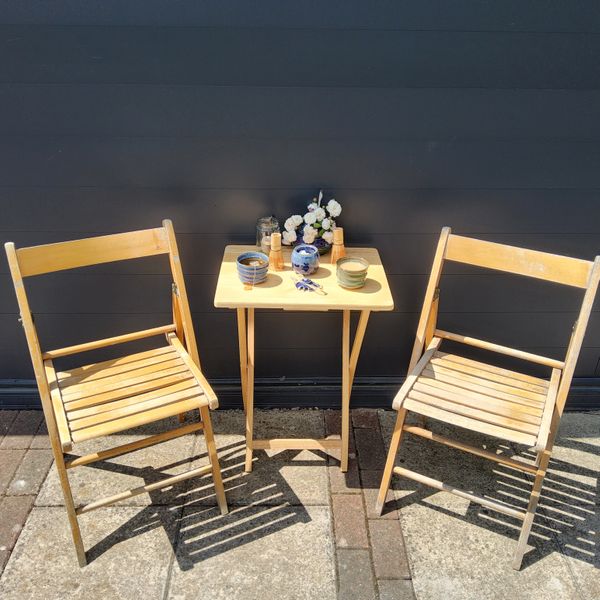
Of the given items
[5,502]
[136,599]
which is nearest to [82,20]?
[5,502]

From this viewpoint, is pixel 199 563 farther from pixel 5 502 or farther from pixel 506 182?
pixel 506 182

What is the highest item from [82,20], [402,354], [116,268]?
[82,20]

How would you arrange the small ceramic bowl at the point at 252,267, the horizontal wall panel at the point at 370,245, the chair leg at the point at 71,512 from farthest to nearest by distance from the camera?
the horizontal wall panel at the point at 370,245 → the small ceramic bowl at the point at 252,267 → the chair leg at the point at 71,512

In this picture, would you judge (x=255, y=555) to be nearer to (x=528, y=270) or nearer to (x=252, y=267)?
(x=252, y=267)

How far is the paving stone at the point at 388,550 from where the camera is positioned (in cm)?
223

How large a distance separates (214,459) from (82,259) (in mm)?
1048

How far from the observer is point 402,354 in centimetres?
300

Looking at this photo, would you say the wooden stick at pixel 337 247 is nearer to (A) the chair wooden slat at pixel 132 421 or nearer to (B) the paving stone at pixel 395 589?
(A) the chair wooden slat at pixel 132 421

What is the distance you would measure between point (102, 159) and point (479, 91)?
1.74 m

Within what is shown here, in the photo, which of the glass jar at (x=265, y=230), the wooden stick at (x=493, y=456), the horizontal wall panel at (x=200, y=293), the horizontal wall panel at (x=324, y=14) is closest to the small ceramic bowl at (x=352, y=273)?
the glass jar at (x=265, y=230)

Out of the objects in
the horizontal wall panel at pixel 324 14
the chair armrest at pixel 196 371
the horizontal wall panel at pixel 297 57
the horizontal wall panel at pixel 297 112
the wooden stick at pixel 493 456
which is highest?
the horizontal wall panel at pixel 324 14

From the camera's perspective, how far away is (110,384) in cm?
228

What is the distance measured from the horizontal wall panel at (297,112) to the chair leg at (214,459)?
1276mm

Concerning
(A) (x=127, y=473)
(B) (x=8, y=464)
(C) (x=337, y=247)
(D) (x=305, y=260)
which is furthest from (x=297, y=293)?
(B) (x=8, y=464)
